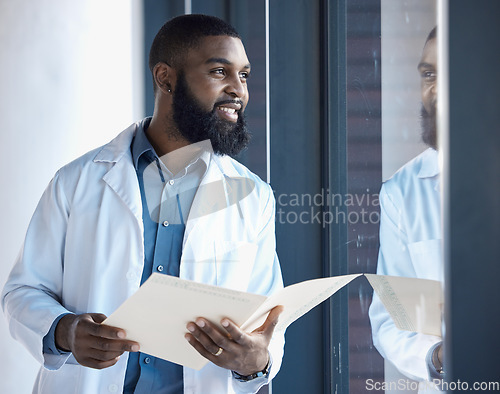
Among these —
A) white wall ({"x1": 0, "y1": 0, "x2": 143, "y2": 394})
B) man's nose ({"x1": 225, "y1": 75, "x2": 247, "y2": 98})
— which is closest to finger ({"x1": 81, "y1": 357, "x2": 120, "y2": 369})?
white wall ({"x1": 0, "y1": 0, "x2": 143, "y2": 394})

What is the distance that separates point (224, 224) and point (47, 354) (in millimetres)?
459

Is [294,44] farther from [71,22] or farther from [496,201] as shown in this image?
[496,201]

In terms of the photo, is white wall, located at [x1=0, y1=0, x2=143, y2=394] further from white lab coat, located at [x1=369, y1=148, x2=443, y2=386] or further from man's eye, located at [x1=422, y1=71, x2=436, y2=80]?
man's eye, located at [x1=422, y1=71, x2=436, y2=80]

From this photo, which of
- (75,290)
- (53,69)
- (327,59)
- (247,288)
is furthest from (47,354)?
(327,59)

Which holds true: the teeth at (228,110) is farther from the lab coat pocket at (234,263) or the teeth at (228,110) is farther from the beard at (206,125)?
the lab coat pocket at (234,263)

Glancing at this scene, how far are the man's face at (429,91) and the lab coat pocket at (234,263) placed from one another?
602 mm

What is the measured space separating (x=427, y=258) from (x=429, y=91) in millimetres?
216

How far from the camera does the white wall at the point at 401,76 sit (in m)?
0.80

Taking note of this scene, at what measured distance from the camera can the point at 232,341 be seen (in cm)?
95

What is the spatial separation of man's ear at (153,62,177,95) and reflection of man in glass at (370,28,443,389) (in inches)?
26.1

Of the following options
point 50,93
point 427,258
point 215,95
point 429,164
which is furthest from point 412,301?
point 50,93

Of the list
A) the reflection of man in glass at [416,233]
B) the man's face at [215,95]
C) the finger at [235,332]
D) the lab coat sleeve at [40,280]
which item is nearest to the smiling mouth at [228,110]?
the man's face at [215,95]

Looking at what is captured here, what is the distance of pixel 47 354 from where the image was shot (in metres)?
1.15

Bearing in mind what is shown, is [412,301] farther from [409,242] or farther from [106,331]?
[106,331]
